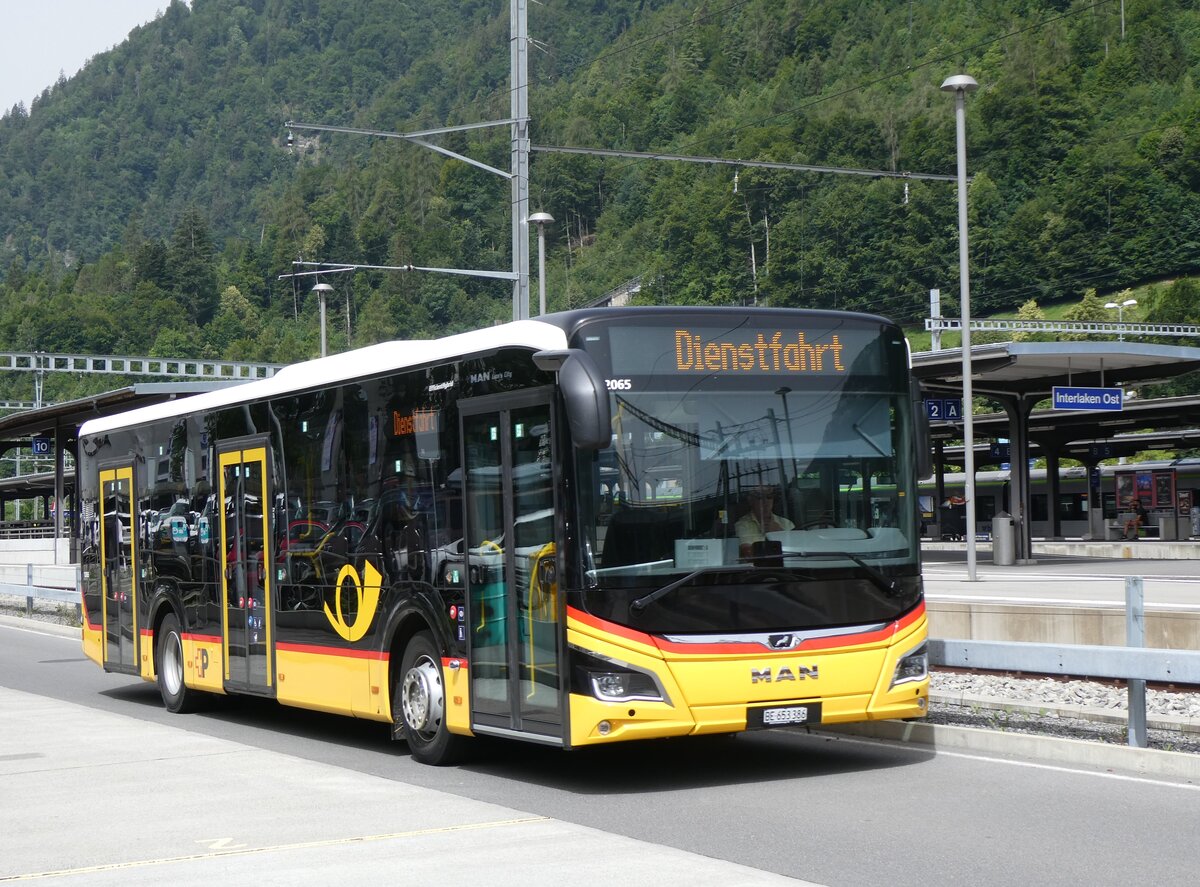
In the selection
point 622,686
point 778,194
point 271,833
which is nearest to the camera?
point 271,833

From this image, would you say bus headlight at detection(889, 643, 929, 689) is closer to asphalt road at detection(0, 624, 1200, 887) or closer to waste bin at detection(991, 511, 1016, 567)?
asphalt road at detection(0, 624, 1200, 887)

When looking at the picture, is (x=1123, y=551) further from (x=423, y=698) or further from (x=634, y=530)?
(x=634, y=530)

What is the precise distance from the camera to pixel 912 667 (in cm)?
1091

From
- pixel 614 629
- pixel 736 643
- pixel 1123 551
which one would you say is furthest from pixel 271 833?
pixel 1123 551

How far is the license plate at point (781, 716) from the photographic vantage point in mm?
10273

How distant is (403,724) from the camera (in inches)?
480

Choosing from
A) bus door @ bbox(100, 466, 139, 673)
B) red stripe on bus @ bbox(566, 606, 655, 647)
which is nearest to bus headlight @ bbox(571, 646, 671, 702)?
red stripe on bus @ bbox(566, 606, 655, 647)

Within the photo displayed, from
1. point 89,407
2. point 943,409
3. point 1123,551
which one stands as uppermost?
point 89,407

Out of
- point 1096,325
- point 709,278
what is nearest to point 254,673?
point 1096,325

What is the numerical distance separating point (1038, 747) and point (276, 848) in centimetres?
523

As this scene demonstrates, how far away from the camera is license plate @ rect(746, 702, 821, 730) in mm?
10273

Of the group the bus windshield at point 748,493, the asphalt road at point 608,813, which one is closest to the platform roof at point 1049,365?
the asphalt road at point 608,813

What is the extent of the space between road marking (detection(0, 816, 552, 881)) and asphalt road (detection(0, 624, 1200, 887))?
28 mm

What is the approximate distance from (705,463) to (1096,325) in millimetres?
57378
